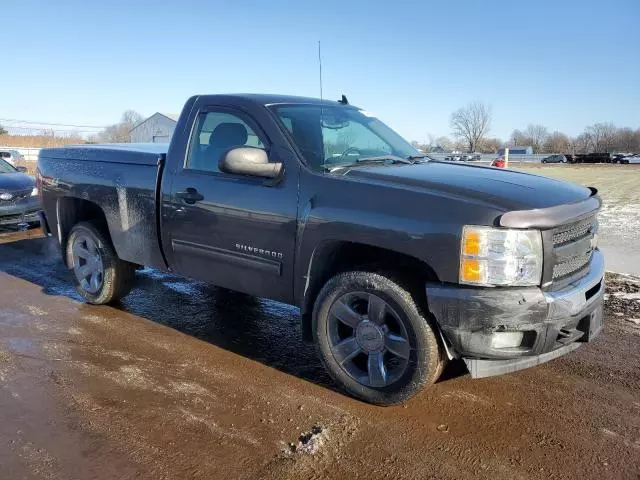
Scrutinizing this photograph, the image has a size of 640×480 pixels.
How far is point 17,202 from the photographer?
30.8 ft

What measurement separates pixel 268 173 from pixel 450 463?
210 cm

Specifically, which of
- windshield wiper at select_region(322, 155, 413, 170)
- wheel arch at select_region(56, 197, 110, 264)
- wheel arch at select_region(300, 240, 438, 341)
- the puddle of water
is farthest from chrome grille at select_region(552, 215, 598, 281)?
wheel arch at select_region(56, 197, 110, 264)

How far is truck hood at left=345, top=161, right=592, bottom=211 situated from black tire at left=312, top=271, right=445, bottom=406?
2.04ft

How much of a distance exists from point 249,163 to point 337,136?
844mm

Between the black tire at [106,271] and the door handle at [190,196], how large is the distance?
1.36 metres

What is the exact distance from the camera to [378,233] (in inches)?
125

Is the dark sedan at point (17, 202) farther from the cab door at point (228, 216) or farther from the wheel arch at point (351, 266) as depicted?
the wheel arch at point (351, 266)

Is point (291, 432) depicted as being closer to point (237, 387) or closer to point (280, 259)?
point (237, 387)

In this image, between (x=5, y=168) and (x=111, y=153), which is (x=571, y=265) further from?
(x=5, y=168)

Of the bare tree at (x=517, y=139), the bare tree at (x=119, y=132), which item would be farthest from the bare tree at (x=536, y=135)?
the bare tree at (x=119, y=132)

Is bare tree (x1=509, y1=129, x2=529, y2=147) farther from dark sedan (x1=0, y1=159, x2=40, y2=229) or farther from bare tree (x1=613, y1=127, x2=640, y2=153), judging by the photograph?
dark sedan (x1=0, y1=159, x2=40, y2=229)

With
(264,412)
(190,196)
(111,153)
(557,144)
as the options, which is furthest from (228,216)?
(557,144)

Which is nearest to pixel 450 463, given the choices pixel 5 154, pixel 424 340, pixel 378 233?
pixel 424 340

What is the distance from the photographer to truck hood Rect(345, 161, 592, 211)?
3.05m
